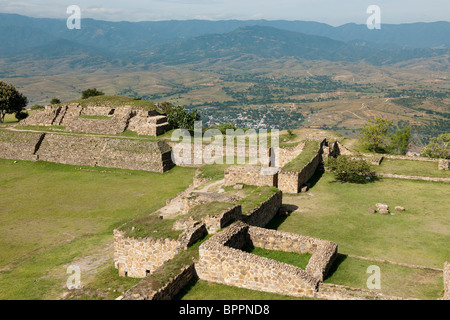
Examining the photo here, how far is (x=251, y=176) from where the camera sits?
24.3 meters

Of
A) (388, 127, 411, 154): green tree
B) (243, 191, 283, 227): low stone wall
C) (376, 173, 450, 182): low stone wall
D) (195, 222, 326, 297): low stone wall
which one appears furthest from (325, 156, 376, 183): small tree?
(388, 127, 411, 154): green tree

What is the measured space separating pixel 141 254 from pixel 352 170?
17.5 metres

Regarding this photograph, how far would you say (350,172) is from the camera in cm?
2717

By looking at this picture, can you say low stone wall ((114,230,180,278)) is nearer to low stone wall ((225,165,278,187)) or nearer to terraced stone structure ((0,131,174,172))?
low stone wall ((225,165,278,187))

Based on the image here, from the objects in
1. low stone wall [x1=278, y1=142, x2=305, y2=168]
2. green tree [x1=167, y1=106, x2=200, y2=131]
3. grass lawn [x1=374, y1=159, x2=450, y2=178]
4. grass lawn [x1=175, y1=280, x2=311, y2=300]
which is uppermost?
green tree [x1=167, y1=106, x2=200, y2=131]

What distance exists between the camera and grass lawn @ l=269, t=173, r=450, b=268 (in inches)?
663

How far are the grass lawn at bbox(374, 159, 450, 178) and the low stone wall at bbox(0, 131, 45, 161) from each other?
35.5 metres

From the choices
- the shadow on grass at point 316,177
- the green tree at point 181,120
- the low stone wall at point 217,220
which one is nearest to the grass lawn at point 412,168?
the shadow on grass at point 316,177

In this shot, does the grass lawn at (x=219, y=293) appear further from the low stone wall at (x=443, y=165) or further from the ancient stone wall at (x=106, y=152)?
the ancient stone wall at (x=106, y=152)

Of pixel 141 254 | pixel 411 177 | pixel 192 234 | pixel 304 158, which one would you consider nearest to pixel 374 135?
pixel 411 177

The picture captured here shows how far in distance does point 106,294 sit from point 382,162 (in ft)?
85.9

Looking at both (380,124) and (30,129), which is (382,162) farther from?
(30,129)

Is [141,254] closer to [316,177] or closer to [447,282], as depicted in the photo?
[447,282]
